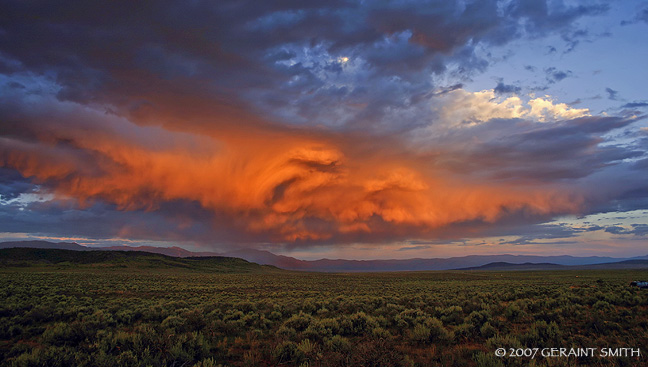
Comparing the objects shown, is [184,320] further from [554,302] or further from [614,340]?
[554,302]

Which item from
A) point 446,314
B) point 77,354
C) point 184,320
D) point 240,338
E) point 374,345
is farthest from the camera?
point 446,314

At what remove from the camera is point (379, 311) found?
55.9 feet

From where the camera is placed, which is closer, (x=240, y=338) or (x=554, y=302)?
(x=240, y=338)

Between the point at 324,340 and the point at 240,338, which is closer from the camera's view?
the point at 324,340

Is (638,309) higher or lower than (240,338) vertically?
higher

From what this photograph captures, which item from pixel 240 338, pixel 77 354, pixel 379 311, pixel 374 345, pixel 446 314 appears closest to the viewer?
pixel 77 354

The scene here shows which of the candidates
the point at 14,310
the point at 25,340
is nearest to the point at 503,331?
the point at 25,340

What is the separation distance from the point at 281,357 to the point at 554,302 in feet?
55.7

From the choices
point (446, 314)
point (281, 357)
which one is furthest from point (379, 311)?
point (281, 357)

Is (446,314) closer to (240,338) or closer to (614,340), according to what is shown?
(614,340)

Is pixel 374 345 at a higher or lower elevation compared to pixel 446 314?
higher

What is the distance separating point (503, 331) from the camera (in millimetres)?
12242

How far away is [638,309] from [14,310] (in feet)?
104

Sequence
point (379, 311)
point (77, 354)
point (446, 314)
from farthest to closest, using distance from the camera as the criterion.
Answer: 1. point (379, 311)
2. point (446, 314)
3. point (77, 354)
